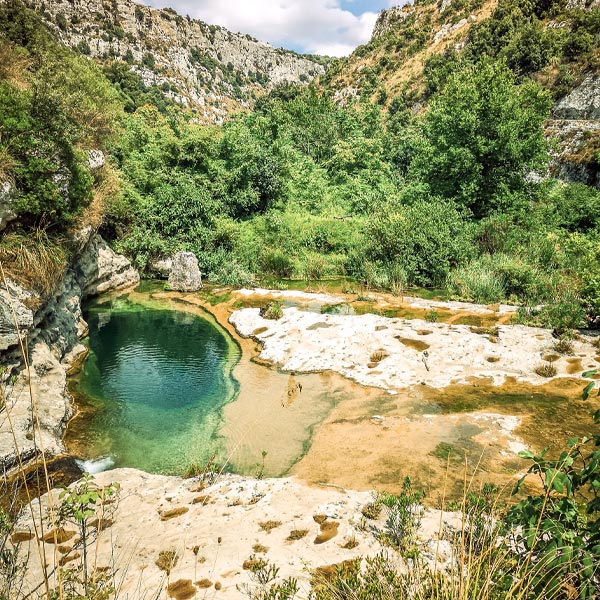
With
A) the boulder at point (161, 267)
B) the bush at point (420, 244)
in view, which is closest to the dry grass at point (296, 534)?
the bush at point (420, 244)

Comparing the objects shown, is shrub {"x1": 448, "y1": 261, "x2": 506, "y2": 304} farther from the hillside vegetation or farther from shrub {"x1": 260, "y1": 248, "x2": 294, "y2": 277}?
shrub {"x1": 260, "y1": 248, "x2": 294, "y2": 277}

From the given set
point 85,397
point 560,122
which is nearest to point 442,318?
point 85,397

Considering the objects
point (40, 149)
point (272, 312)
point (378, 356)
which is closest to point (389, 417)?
point (378, 356)

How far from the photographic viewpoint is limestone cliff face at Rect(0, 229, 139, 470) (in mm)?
7113

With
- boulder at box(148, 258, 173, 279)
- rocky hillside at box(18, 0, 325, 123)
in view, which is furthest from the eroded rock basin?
rocky hillside at box(18, 0, 325, 123)

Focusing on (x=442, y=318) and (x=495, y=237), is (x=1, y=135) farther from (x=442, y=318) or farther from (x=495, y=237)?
(x=495, y=237)

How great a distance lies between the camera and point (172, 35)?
103750mm

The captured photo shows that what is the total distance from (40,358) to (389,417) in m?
8.26

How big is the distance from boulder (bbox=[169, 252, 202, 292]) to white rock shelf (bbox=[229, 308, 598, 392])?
633 centimetres

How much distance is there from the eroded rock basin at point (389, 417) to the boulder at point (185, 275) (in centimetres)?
753

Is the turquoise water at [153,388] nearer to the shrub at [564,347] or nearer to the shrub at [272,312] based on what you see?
the shrub at [272,312]

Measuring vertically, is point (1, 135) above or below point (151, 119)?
below

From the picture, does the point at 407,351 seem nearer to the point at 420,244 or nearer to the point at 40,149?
the point at 420,244

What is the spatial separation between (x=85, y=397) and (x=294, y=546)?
23.6ft
